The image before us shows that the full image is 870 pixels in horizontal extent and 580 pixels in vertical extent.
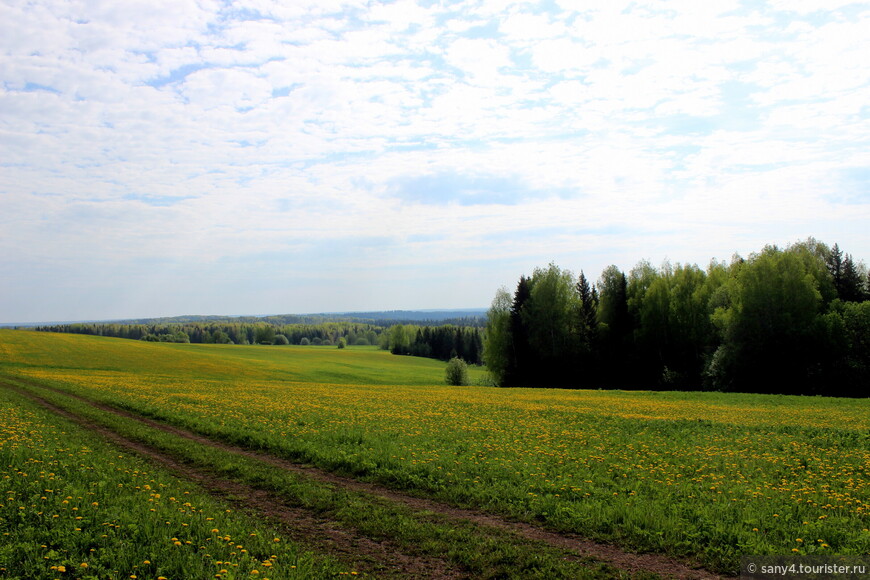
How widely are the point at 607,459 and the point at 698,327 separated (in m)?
51.1

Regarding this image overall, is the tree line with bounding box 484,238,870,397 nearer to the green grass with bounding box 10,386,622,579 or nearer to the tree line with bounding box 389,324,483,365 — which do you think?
the green grass with bounding box 10,386,622,579

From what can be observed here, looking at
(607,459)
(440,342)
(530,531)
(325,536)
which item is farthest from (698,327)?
(440,342)

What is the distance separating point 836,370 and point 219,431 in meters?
52.7

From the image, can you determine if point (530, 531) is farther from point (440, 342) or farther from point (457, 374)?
point (440, 342)

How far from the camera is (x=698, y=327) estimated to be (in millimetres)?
57812

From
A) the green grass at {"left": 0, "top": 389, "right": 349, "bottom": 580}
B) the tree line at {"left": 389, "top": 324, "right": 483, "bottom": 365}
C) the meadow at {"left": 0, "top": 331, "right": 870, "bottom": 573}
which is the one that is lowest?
the tree line at {"left": 389, "top": 324, "right": 483, "bottom": 365}

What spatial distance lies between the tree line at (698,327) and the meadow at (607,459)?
65.4ft

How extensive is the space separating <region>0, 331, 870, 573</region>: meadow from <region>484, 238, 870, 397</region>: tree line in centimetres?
1993

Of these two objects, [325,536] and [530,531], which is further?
[530,531]

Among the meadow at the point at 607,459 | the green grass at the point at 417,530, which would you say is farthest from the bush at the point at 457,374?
the green grass at the point at 417,530

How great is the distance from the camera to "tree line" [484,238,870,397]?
46.5 metres

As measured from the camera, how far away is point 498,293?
6800 centimetres

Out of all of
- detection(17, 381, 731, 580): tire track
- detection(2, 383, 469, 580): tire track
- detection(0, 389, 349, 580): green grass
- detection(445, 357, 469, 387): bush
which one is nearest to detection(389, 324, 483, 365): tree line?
detection(445, 357, 469, 387): bush

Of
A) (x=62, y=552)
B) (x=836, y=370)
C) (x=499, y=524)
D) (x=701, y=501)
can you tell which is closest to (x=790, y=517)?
(x=701, y=501)
